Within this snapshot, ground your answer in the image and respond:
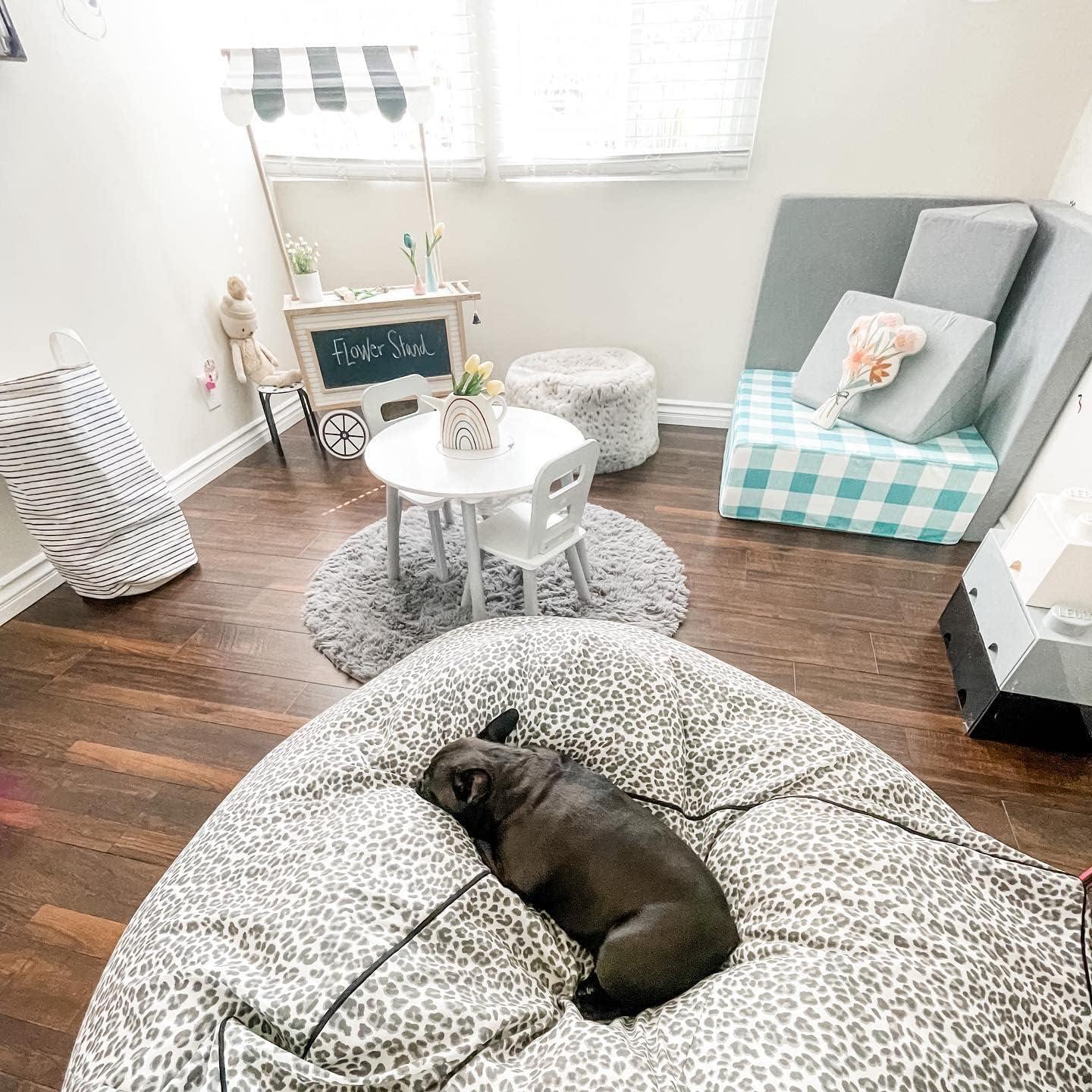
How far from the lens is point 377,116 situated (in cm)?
276

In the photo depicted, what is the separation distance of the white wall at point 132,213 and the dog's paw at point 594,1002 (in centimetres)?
225

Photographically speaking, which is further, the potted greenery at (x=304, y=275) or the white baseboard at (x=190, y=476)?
the potted greenery at (x=304, y=275)

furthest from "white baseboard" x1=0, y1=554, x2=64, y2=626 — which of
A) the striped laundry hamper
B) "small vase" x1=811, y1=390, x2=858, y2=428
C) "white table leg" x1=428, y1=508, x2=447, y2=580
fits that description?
"small vase" x1=811, y1=390, x2=858, y2=428

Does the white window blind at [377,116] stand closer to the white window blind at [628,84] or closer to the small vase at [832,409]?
the white window blind at [628,84]

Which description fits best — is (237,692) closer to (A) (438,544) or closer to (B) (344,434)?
(A) (438,544)

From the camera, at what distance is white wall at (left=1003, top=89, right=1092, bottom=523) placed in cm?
182

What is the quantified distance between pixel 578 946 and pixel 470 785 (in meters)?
0.30

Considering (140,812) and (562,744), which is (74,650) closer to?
(140,812)

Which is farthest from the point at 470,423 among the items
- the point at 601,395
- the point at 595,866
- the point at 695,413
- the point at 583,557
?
the point at 695,413

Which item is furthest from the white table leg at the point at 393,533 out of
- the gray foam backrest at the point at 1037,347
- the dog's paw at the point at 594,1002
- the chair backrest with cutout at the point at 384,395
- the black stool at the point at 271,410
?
the gray foam backrest at the point at 1037,347

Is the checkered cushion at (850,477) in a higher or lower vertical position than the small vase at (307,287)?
lower

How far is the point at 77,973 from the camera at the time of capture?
117 cm

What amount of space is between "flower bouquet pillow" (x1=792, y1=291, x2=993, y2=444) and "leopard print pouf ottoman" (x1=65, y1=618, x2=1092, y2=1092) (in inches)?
59.3

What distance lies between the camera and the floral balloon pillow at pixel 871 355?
2.17m
